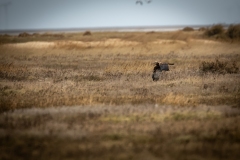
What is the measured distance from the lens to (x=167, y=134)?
9.09 metres

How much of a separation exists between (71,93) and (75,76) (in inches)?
229

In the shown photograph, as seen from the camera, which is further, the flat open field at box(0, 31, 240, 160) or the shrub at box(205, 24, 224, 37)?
the shrub at box(205, 24, 224, 37)

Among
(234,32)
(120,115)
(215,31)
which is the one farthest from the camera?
(215,31)

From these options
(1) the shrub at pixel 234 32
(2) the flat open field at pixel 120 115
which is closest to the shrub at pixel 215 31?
(1) the shrub at pixel 234 32

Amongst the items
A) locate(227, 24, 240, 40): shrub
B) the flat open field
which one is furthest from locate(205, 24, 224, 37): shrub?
the flat open field

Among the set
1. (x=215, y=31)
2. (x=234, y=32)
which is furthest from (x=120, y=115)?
(x=215, y=31)

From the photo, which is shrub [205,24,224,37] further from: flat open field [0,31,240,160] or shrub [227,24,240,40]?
flat open field [0,31,240,160]

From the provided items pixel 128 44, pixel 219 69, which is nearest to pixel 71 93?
pixel 219 69

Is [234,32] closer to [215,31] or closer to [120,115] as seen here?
[215,31]

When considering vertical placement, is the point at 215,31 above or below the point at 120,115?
above

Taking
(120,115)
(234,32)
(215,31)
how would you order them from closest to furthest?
1. (120,115)
2. (234,32)
3. (215,31)

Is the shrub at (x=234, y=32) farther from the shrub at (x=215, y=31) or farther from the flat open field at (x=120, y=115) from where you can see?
the flat open field at (x=120, y=115)

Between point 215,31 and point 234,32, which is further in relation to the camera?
point 215,31

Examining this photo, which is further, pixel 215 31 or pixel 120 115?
pixel 215 31
